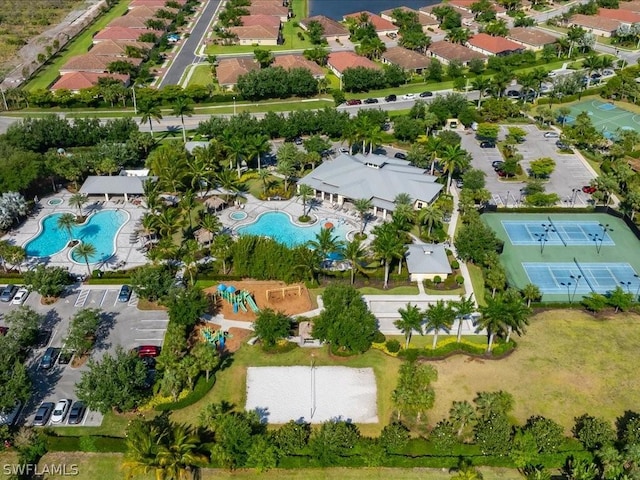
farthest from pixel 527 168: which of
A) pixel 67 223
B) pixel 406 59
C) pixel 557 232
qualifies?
pixel 67 223

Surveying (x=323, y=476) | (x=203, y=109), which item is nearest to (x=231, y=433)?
(x=323, y=476)

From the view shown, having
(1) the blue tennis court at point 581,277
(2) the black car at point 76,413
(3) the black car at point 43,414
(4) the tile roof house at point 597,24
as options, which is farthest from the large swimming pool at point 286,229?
(4) the tile roof house at point 597,24

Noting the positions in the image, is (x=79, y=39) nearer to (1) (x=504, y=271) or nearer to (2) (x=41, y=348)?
(2) (x=41, y=348)

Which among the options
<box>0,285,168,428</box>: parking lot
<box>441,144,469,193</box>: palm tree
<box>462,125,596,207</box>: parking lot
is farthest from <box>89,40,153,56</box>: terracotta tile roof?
<box>441,144,469,193</box>: palm tree

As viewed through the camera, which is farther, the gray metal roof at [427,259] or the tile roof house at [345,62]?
the tile roof house at [345,62]

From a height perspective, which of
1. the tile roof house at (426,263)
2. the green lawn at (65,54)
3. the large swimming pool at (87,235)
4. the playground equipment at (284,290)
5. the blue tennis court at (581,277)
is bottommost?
the blue tennis court at (581,277)

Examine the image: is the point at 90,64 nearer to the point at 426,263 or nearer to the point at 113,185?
the point at 113,185

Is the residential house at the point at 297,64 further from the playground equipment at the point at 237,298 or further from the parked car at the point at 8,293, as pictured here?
the parked car at the point at 8,293

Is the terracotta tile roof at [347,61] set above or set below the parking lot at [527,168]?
above
